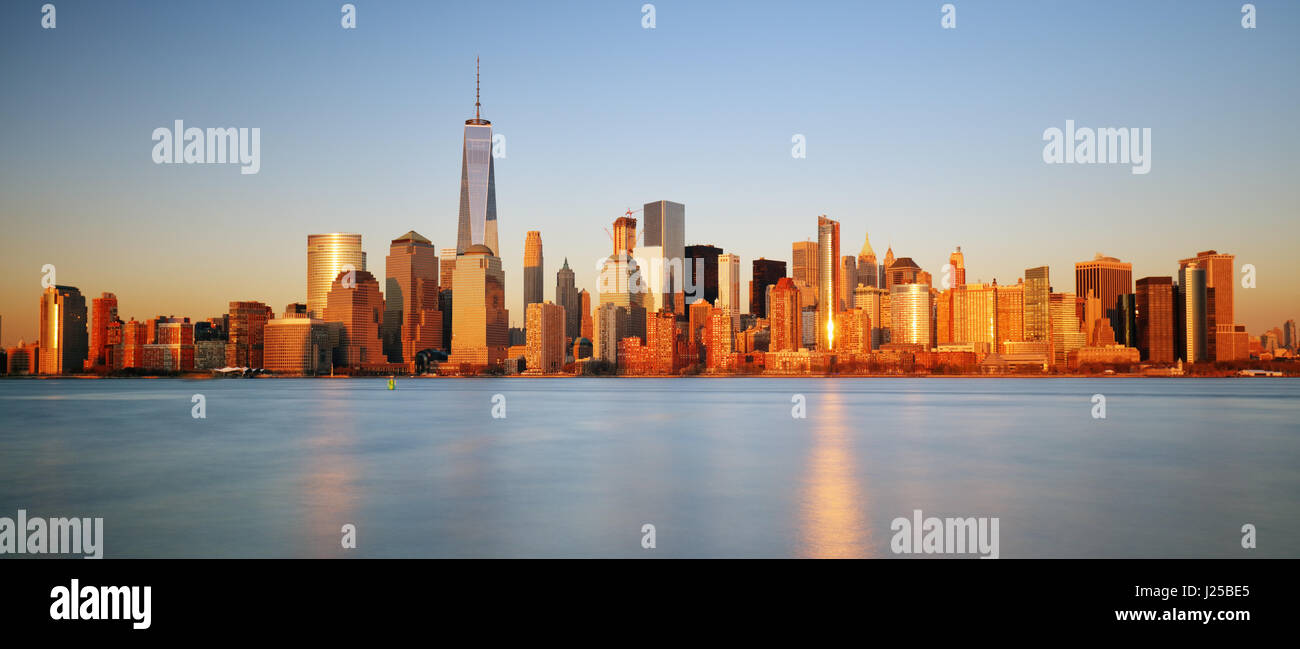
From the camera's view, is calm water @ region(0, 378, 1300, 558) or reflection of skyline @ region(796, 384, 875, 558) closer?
reflection of skyline @ region(796, 384, 875, 558)

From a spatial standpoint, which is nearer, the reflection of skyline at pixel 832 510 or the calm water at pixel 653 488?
the reflection of skyline at pixel 832 510

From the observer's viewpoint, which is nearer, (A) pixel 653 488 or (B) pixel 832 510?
(B) pixel 832 510
